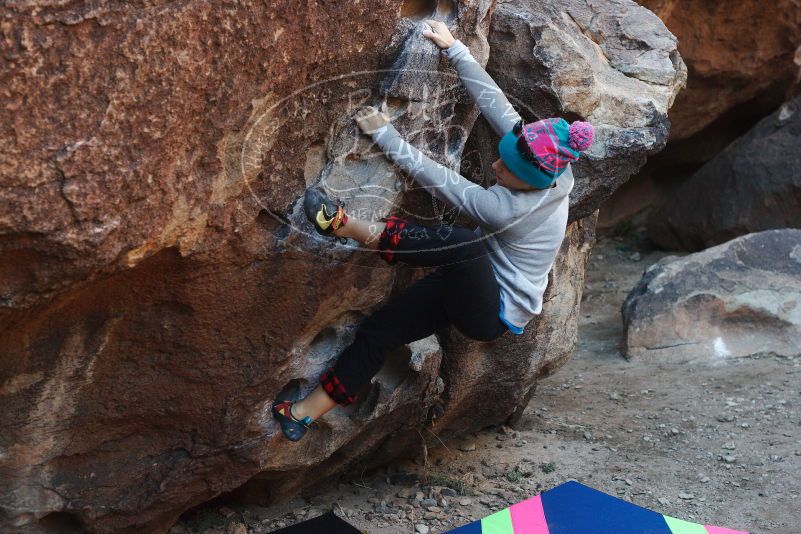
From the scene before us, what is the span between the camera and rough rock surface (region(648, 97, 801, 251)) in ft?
18.9

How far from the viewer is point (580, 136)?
2443 millimetres

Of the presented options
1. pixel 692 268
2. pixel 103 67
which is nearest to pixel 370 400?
pixel 103 67

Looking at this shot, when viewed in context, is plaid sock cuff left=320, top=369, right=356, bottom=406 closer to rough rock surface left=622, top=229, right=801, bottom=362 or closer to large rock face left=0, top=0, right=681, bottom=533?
large rock face left=0, top=0, right=681, bottom=533

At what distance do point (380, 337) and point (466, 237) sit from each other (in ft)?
1.27

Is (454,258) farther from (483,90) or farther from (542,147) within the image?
(483,90)

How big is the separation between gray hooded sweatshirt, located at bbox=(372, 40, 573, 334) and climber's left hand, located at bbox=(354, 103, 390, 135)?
18 millimetres

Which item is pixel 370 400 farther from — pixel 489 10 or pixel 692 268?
pixel 692 268

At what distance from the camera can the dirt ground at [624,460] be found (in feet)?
10.2

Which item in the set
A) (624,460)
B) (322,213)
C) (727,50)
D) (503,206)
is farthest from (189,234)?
(727,50)

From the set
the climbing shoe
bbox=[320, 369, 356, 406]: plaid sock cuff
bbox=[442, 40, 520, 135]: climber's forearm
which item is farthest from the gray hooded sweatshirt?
the climbing shoe

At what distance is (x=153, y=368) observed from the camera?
2430 millimetres

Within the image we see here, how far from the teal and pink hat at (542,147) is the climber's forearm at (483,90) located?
0.58ft

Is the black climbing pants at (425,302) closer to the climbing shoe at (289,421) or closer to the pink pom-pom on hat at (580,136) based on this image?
the climbing shoe at (289,421)

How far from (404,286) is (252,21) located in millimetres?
1014
